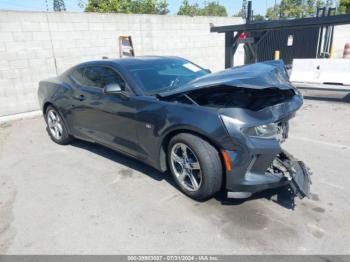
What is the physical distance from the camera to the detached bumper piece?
2.82 metres

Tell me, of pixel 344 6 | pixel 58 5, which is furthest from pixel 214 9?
pixel 344 6

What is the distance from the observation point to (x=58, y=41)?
7918 mm

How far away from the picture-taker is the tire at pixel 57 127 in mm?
5098

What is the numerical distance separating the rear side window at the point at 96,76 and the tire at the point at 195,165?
1.17m

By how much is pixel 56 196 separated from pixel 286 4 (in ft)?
186

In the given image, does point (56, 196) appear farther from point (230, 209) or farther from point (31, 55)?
point (31, 55)

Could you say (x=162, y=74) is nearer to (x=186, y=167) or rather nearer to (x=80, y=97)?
(x=80, y=97)

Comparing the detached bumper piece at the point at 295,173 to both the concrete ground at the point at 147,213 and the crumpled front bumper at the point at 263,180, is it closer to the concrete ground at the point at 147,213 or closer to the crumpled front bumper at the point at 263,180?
the crumpled front bumper at the point at 263,180

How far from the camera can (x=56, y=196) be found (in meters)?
3.56

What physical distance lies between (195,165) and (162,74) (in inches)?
59.7

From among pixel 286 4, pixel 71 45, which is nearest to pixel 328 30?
pixel 71 45

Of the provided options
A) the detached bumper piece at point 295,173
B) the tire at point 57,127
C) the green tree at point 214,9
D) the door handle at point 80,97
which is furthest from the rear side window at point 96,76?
the green tree at point 214,9

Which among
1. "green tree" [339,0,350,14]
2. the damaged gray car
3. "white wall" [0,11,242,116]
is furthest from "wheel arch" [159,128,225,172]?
"green tree" [339,0,350,14]

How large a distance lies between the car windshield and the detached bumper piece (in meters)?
1.60
